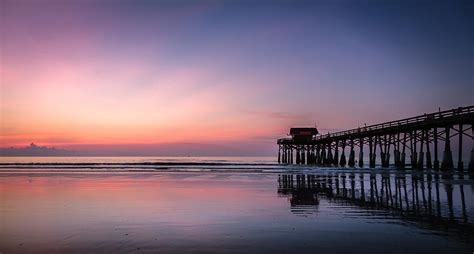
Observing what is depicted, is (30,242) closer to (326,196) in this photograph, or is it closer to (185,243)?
(185,243)

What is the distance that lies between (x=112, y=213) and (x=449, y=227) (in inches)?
348

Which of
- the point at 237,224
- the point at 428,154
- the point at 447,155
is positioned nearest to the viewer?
the point at 237,224

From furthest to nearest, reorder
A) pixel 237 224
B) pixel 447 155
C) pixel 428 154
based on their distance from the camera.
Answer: pixel 428 154 < pixel 447 155 < pixel 237 224

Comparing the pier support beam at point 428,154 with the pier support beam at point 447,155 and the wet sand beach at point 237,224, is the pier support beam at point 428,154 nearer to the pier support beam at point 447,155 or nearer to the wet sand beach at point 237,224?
the pier support beam at point 447,155

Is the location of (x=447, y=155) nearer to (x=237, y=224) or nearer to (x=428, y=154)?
(x=428, y=154)

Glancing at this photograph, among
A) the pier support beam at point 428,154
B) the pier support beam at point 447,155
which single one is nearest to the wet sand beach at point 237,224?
the pier support beam at point 447,155

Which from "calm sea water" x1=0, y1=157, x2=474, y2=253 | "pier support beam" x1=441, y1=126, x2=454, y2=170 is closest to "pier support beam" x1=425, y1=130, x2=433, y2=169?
"pier support beam" x1=441, y1=126, x2=454, y2=170

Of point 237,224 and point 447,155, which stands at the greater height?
point 447,155

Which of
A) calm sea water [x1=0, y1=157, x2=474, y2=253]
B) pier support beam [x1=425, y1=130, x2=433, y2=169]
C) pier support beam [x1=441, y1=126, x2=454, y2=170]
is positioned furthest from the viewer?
pier support beam [x1=425, y1=130, x2=433, y2=169]

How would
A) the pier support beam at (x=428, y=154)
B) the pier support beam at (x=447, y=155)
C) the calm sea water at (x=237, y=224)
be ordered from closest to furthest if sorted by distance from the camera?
the calm sea water at (x=237, y=224), the pier support beam at (x=447, y=155), the pier support beam at (x=428, y=154)

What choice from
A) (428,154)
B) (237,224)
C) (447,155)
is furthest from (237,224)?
(428,154)

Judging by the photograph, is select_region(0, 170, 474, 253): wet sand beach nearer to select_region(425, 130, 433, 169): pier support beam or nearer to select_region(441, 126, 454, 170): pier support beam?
select_region(441, 126, 454, 170): pier support beam

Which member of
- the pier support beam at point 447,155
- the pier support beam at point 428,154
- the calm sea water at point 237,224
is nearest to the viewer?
the calm sea water at point 237,224

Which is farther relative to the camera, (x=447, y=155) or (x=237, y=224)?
(x=447, y=155)
